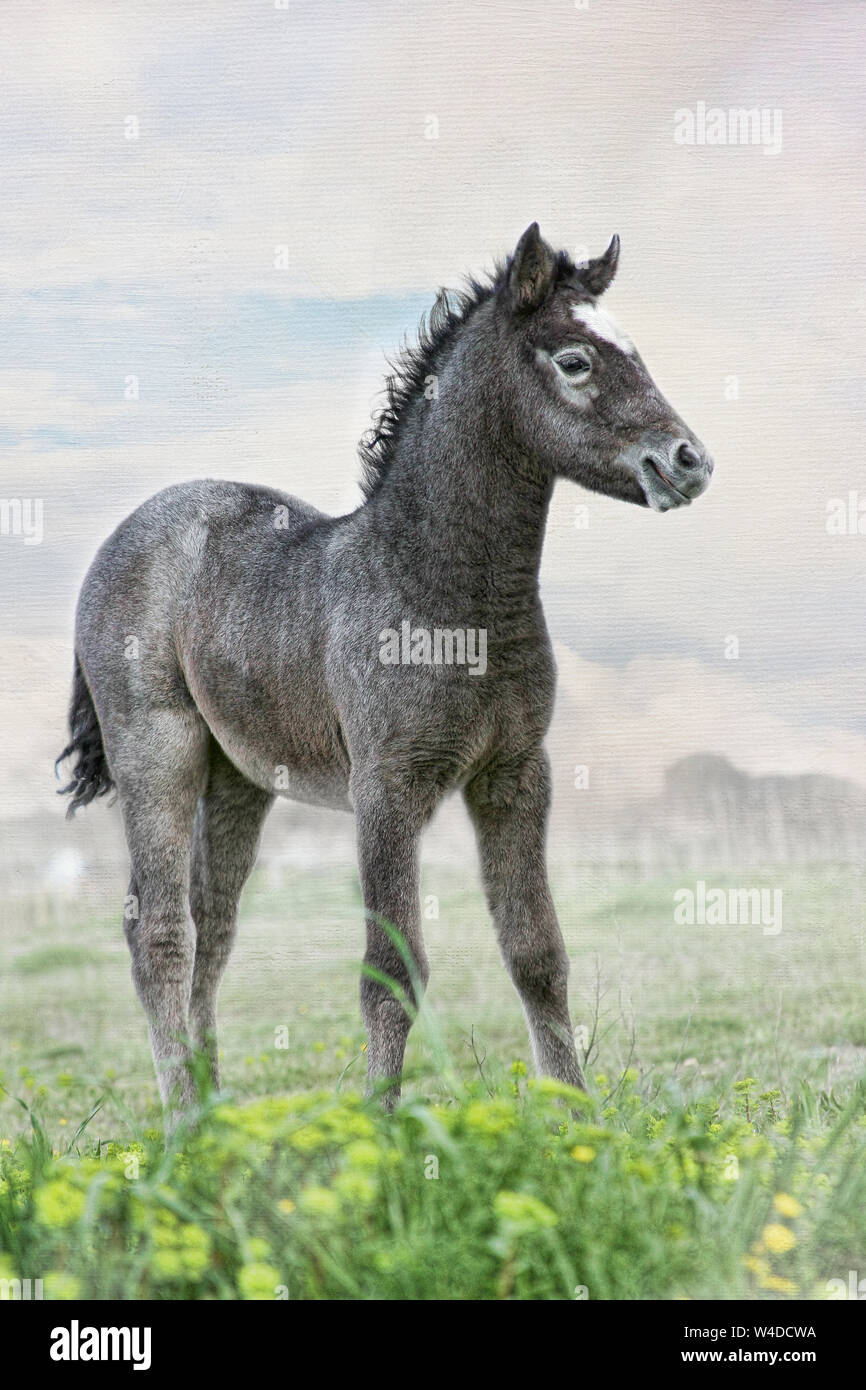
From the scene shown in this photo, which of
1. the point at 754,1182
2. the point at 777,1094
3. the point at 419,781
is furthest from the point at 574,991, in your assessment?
the point at 754,1182

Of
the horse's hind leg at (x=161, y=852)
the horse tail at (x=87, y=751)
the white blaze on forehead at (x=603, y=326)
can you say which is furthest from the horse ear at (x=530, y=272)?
the horse tail at (x=87, y=751)

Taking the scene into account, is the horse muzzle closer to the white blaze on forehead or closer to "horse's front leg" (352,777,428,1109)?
the white blaze on forehead

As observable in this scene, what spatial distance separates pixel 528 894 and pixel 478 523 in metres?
1.05

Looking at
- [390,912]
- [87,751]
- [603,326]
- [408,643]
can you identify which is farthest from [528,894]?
[87,751]

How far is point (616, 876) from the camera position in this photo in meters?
4.40

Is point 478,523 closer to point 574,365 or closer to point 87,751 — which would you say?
point 574,365

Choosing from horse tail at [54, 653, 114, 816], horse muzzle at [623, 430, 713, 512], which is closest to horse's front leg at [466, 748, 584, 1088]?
horse muzzle at [623, 430, 713, 512]

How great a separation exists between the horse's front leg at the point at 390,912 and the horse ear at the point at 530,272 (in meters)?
1.35

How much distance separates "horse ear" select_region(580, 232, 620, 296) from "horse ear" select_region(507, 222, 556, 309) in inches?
5.2

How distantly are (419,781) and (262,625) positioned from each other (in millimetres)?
864

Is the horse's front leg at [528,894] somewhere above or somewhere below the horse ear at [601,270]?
below

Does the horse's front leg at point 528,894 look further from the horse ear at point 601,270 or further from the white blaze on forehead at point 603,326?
the horse ear at point 601,270

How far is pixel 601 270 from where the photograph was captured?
12.6 feet

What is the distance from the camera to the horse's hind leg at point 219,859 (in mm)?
4672
